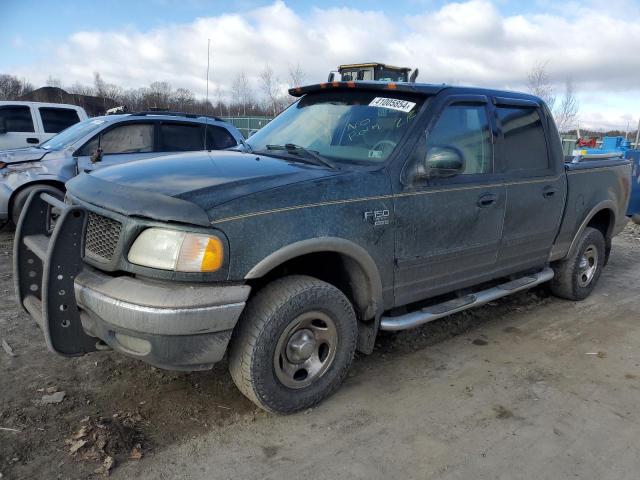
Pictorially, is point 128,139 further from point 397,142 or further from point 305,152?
point 397,142

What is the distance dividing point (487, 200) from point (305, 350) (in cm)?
181

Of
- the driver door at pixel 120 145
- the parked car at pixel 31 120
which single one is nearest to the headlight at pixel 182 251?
the driver door at pixel 120 145

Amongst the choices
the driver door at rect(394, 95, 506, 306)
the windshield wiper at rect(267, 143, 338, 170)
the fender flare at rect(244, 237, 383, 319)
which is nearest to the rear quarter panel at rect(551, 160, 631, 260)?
the driver door at rect(394, 95, 506, 306)

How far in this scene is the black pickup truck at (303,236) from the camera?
8.57 feet

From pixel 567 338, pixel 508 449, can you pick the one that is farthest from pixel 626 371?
pixel 508 449

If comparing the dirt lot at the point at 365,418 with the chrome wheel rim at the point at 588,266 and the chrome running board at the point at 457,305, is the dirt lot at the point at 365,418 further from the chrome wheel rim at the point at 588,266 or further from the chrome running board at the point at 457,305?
the chrome wheel rim at the point at 588,266

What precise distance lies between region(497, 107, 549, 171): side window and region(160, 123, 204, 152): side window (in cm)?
496

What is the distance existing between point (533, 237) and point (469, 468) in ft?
7.78

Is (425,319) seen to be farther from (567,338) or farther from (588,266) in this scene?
(588,266)

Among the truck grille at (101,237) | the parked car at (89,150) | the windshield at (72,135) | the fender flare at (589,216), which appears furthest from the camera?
the windshield at (72,135)

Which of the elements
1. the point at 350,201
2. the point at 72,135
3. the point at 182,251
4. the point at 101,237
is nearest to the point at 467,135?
the point at 350,201

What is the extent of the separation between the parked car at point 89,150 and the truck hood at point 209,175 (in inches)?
153

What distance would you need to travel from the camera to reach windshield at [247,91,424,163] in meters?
3.51

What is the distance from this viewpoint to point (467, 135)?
3.87 m
